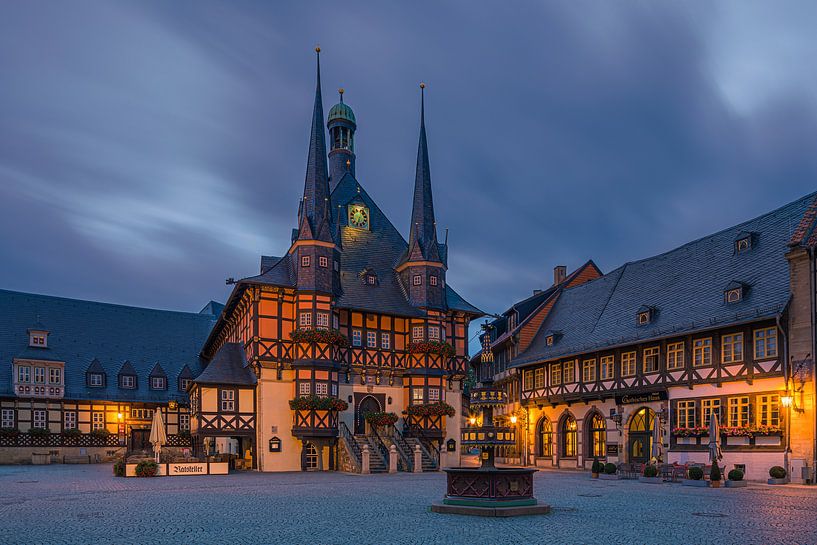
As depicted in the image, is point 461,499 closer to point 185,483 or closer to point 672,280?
point 185,483

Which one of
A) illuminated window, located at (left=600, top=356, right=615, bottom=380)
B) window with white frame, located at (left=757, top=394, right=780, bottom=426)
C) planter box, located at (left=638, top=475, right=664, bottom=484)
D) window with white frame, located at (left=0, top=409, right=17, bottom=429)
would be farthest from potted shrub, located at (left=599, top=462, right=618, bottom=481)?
window with white frame, located at (left=0, top=409, right=17, bottom=429)

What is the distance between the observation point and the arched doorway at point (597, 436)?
3984 cm

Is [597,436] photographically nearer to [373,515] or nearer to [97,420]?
[373,515]

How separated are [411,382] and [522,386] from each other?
8.05 metres

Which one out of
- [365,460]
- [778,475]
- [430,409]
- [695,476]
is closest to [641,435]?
[695,476]

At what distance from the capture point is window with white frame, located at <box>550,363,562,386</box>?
1716 inches

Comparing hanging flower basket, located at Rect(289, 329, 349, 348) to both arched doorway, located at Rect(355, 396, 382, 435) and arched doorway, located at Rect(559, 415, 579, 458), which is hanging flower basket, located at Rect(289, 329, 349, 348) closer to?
arched doorway, located at Rect(355, 396, 382, 435)

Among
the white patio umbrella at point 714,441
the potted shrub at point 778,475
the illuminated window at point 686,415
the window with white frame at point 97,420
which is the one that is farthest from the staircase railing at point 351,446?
the window with white frame at point 97,420

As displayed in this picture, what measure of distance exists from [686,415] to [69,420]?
4250cm

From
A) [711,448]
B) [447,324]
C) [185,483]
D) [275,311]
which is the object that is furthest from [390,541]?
[447,324]

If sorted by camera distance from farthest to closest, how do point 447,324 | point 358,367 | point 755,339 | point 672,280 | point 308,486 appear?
point 447,324 < point 358,367 < point 672,280 < point 755,339 < point 308,486

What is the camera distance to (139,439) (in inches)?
2240

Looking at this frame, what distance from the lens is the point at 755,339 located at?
30.7 metres

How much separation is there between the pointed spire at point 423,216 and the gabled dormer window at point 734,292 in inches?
701
